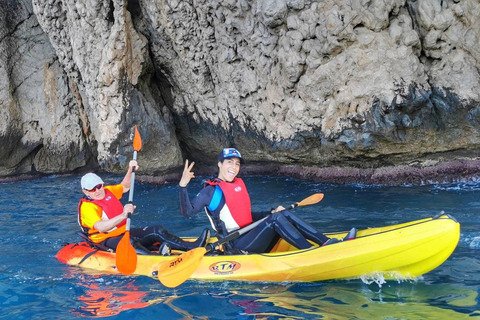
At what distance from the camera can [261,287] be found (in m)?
4.03

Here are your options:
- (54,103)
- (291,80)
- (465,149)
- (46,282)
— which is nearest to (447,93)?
(465,149)

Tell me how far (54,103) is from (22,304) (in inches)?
408

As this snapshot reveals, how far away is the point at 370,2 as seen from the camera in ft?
24.8

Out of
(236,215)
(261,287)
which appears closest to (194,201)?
(236,215)

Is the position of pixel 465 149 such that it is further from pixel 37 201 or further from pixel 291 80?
pixel 37 201

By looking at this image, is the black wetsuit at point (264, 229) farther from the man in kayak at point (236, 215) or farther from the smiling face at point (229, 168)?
the smiling face at point (229, 168)

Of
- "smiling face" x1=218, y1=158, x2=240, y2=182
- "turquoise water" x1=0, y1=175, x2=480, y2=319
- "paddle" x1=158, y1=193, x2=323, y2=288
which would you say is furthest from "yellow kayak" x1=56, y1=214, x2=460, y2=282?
"smiling face" x1=218, y1=158, x2=240, y2=182

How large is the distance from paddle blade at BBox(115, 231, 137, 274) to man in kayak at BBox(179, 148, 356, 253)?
2.31 ft

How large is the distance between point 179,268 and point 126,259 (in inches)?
26.7

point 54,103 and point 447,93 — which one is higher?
point 54,103

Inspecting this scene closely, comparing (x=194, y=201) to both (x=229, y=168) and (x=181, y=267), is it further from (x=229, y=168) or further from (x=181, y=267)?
(x=181, y=267)

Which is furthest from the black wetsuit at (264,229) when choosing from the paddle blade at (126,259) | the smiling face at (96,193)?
the smiling face at (96,193)

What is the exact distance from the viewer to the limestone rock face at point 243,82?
24.5ft

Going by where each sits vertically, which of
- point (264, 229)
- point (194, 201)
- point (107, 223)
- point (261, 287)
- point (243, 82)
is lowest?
point (261, 287)
